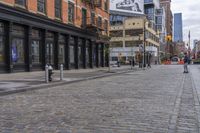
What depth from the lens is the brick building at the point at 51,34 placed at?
89.5ft

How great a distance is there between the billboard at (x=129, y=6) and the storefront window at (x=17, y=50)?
322ft

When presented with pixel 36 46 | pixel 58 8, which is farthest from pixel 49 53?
pixel 58 8

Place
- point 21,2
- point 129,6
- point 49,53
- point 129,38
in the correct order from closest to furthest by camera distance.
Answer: point 21,2 < point 49,53 < point 129,38 < point 129,6

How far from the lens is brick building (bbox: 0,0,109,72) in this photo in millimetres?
27281

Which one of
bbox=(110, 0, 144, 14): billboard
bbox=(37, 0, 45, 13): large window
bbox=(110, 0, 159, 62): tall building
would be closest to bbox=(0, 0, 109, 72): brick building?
bbox=(37, 0, 45, 13): large window

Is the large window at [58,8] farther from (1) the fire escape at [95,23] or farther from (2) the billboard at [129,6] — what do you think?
(2) the billboard at [129,6]

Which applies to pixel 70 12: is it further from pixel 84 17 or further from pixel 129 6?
pixel 129 6

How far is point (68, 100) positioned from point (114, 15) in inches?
4522

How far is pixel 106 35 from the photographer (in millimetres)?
53375

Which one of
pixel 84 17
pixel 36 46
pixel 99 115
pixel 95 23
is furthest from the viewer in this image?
pixel 95 23

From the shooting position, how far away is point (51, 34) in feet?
115

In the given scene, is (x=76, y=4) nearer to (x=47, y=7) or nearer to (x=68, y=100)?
(x=47, y=7)

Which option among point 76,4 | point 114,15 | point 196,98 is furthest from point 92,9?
point 114,15

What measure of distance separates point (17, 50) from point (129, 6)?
328 ft
